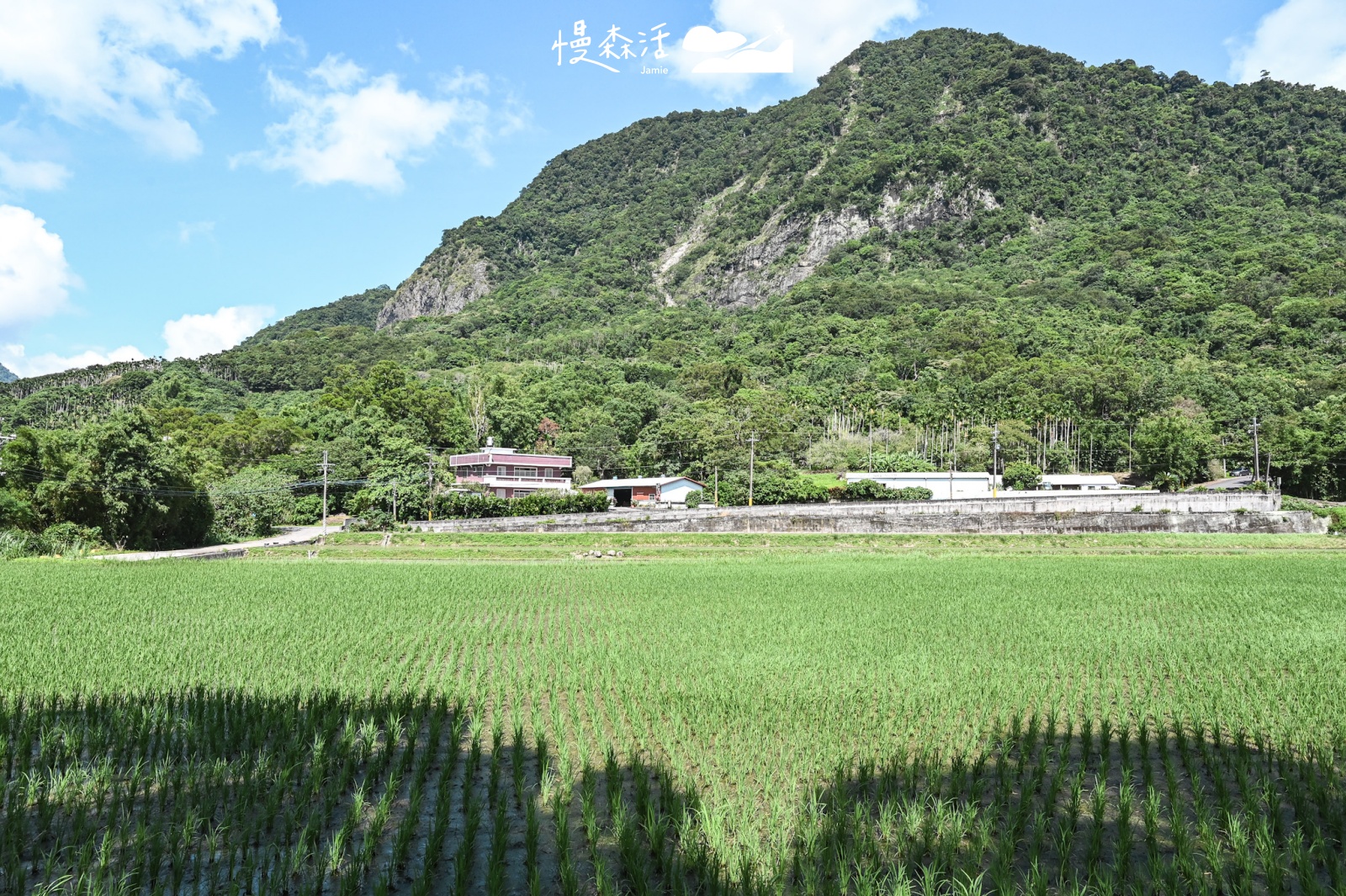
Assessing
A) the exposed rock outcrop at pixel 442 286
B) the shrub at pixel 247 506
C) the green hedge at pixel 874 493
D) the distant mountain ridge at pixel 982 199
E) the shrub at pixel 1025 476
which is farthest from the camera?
the exposed rock outcrop at pixel 442 286

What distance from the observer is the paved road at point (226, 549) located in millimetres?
27344

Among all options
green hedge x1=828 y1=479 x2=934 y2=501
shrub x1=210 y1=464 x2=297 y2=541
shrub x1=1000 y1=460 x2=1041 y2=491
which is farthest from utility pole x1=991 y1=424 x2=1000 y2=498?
shrub x1=210 y1=464 x2=297 y2=541

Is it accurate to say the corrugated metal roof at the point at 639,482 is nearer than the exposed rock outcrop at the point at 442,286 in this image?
Yes

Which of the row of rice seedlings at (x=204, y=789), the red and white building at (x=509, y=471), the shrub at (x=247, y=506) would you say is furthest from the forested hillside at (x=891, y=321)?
the row of rice seedlings at (x=204, y=789)

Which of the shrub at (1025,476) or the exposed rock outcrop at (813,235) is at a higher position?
the exposed rock outcrop at (813,235)

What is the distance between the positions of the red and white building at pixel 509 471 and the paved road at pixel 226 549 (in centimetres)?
1470

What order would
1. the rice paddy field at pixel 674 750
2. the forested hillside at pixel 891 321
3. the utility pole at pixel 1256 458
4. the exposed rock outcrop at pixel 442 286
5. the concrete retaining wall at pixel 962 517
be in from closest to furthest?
1. the rice paddy field at pixel 674 750
2. the concrete retaining wall at pixel 962 517
3. the utility pole at pixel 1256 458
4. the forested hillside at pixel 891 321
5. the exposed rock outcrop at pixel 442 286

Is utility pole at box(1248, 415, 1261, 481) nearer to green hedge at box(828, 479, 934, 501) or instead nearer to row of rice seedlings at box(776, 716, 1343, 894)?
green hedge at box(828, 479, 934, 501)

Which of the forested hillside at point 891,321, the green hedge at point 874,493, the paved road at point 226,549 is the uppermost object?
the forested hillside at point 891,321

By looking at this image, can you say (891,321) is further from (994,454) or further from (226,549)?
(226,549)

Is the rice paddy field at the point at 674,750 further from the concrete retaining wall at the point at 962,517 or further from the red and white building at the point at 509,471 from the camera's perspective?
the red and white building at the point at 509,471

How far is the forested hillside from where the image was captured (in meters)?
61.6

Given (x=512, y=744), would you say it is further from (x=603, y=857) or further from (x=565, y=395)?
(x=565, y=395)

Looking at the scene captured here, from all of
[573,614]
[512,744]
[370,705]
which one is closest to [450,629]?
[573,614]
